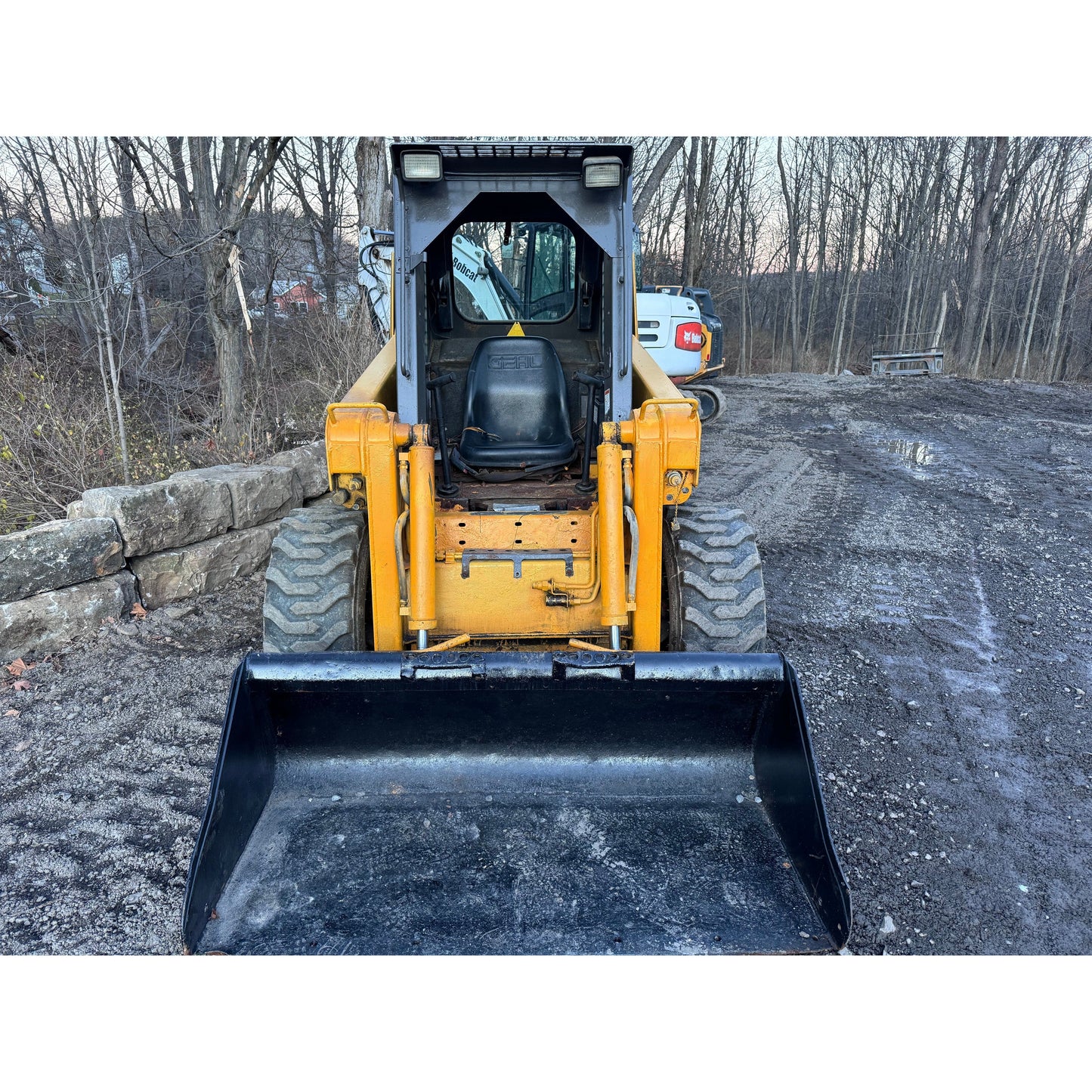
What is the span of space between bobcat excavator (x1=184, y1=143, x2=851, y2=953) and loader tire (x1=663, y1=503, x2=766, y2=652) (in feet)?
0.04

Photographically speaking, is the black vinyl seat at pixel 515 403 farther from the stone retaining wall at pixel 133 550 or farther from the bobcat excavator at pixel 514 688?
the stone retaining wall at pixel 133 550

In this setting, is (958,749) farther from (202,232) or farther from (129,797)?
(202,232)

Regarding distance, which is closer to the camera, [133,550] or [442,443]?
[442,443]

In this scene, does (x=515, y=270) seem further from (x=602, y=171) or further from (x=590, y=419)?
(x=602, y=171)

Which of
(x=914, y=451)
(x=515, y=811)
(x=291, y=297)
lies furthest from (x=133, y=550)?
(x=914, y=451)

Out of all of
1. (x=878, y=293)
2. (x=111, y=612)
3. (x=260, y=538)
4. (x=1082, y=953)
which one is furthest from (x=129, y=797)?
(x=878, y=293)

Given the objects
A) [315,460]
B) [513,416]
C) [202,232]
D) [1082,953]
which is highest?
[202,232]

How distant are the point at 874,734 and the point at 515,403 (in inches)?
90.4

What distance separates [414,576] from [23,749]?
6.38ft

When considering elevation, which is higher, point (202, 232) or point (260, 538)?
point (202, 232)

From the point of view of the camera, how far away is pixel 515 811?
111 inches

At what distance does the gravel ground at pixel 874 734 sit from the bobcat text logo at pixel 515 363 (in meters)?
2.11

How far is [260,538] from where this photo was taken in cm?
564

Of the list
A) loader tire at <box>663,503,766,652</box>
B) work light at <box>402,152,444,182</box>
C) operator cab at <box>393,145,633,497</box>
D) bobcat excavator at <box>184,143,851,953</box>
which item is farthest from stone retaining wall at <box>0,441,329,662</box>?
loader tire at <box>663,503,766,652</box>
